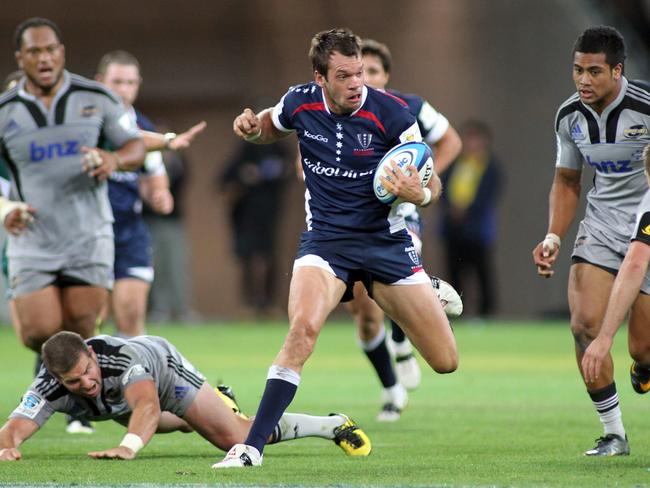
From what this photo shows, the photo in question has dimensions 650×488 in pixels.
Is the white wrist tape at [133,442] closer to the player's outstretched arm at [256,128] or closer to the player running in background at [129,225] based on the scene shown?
the player's outstretched arm at [256,128]

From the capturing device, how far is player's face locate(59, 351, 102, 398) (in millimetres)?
7699

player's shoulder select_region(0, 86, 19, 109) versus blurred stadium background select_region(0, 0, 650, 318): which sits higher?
player's shoulder select_region(0, 86, 19, 109)

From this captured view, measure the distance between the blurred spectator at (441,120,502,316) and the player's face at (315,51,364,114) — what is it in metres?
12.8

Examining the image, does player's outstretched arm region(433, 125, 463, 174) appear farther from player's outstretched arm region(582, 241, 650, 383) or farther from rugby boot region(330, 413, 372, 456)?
player's outstretched arm region(582, 241, 650, 383)

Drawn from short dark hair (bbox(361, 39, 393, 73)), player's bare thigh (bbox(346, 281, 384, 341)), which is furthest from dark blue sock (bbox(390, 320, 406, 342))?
short dark hair (bbox(361, 39, 393, 73))

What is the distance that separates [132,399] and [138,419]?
12cm

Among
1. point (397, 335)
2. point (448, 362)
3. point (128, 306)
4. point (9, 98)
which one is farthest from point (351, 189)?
point (128, 306)

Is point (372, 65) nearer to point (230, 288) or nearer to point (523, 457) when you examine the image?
point (523, 457)

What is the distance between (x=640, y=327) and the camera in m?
8.03


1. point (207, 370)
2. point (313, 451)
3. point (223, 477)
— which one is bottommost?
point (207, 370)

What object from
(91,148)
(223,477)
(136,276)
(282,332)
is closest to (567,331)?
(282,332)

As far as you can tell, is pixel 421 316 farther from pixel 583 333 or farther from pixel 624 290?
pixel 624 290

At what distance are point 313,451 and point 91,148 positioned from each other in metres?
2.58

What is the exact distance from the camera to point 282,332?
20203mm
